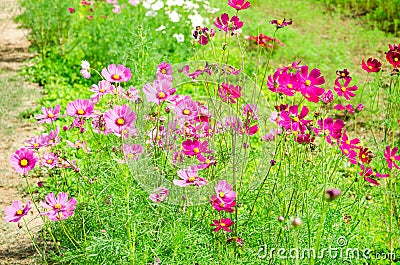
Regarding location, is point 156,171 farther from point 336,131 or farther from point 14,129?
point 14,129

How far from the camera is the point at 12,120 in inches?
184

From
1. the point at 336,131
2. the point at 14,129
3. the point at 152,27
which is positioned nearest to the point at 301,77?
the point at 336,131

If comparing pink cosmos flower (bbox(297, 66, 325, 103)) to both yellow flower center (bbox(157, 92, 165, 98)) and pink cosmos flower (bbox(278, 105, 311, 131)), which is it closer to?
pink cosmos flower (bbox(278, 105, 311, 131))

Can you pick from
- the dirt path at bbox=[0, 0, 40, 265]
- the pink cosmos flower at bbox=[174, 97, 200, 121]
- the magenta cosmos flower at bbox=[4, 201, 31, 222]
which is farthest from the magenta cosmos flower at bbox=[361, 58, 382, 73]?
the dirt path at bbox=[0, 0, 40, 265]

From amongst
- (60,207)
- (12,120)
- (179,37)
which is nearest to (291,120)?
(60,207)

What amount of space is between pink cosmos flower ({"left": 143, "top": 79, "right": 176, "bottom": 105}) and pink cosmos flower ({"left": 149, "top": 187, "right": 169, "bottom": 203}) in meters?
0.36

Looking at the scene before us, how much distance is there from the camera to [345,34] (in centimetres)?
716

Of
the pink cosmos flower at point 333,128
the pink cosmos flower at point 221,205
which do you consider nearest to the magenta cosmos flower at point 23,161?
the pink cosmos flower at point 221,205

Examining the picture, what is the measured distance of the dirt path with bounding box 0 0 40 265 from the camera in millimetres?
3012

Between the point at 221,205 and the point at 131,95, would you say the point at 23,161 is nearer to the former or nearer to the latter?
the point at 131,95

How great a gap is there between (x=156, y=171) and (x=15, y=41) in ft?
15.6

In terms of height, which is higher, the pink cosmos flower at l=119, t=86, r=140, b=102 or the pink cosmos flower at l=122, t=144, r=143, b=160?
the pink cosmos flower at l=119, t=86, r=140, b=102

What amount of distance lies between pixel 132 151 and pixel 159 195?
7.8 inches

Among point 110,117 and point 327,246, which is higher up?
point 110,117
